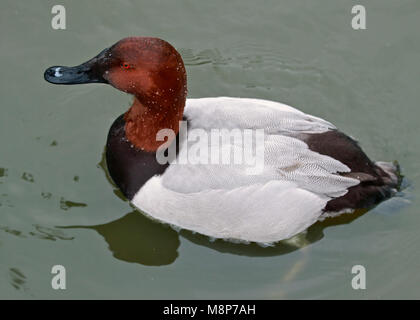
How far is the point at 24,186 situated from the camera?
5.25m

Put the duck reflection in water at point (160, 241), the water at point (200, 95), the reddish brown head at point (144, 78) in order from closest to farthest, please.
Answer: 1. the reddish brown head at point (144, 78)
2. the water at point (200, 95)
3. the duck reflection in water at point (160, 241)

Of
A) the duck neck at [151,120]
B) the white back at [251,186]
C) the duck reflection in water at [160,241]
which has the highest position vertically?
the duck neck at [151,120]

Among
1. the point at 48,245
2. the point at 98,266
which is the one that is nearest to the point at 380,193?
the point at 98,266

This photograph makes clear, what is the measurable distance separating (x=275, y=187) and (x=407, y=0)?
118 inches

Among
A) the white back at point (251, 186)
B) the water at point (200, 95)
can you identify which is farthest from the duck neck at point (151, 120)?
the water at point (200, 95)

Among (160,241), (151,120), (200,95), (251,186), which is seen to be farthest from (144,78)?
(200,95)

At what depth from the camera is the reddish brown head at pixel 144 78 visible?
14.5 ft

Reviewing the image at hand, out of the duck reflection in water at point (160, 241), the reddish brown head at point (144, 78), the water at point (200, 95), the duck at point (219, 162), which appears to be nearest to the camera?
the reddish brown head at point (144, 78)

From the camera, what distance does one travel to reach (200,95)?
19.7 feet

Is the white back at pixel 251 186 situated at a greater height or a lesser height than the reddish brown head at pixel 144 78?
lesser

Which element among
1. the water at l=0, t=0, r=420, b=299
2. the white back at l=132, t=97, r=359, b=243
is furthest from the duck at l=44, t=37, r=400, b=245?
the water at l=0, t=0, r=420, b=299

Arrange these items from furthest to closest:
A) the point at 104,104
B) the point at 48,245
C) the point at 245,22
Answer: the point at 245,22, the point at 104,104, the point at 48,245

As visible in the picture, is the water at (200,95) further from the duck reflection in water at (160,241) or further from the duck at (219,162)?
the duck at (219,162)
